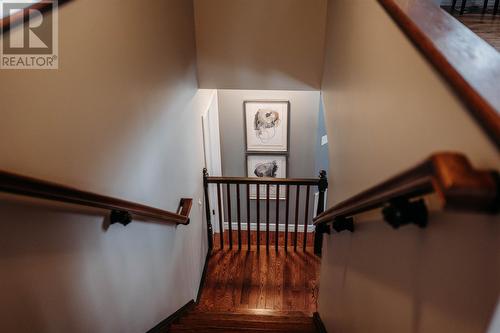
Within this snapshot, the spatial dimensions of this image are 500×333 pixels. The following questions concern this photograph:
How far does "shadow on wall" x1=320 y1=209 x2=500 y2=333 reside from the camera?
0.73 m

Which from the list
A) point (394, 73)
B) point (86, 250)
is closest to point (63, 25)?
point (86, 250)

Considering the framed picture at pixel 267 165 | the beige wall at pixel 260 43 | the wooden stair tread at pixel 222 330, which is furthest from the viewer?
the framed picture at pixel 267 165

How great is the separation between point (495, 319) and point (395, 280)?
480 millimetres

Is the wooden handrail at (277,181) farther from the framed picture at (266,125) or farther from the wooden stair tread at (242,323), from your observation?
the wooden stair tread at (242,323)

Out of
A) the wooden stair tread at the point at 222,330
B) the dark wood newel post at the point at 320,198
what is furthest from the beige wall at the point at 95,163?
the dark wood newel post at the point at 320,198

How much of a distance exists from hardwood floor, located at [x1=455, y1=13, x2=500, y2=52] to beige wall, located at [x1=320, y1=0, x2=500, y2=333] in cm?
58

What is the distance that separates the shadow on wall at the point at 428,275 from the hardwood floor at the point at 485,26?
105 centimetres

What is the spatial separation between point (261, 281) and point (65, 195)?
2.94 m

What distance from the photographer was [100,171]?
5.00ft

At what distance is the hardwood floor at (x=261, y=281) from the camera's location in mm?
3562

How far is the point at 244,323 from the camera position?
8.92ft

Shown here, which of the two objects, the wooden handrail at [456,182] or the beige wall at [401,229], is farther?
the beige wall at [401,229]

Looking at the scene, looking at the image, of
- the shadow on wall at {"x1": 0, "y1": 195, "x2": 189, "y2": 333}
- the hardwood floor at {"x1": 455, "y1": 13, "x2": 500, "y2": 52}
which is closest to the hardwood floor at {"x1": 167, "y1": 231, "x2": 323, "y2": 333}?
the shadow on wall at {"x1": 0, "y1": 195, "x2": 189, "y2": 333}

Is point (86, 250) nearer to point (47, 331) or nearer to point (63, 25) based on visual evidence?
point (47, 331)
